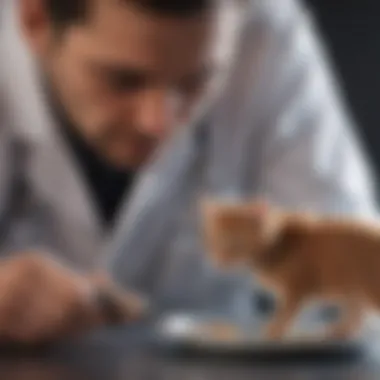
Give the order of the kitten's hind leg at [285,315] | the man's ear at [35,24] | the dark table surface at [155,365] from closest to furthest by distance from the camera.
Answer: the dark table surface at [155,365], the kitten's hind leg at [285,315], the man's ear at [35,24]

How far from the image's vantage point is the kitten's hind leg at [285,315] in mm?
771

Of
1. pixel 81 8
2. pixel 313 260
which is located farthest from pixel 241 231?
pixel 81 8

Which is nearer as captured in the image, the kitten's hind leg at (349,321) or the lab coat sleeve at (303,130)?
the kitten's hind leg at (349,321)

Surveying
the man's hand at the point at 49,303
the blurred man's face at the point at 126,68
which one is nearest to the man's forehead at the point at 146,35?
the blurred man's face at the point at 126,68

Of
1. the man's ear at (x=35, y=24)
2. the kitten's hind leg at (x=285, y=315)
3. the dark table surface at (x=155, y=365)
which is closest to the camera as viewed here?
the dark table surface at (x=155, y=365)

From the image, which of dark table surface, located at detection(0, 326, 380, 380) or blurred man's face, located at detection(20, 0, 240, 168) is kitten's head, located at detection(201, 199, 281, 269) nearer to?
dark table surface, located at detection(0, 326, 380, 380)

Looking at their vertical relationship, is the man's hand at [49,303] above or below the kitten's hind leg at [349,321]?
above

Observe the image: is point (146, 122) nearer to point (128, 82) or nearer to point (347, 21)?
point (128, 82)

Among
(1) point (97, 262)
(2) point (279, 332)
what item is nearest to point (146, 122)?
(1) point (97, 262)

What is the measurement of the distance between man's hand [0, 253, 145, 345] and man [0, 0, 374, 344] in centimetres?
4

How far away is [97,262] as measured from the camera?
3.02ft

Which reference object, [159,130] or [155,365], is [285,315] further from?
[159,130]

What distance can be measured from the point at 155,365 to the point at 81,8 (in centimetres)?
38

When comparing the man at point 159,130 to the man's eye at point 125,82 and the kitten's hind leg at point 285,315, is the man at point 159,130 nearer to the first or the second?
the man's eye at point 125,82
